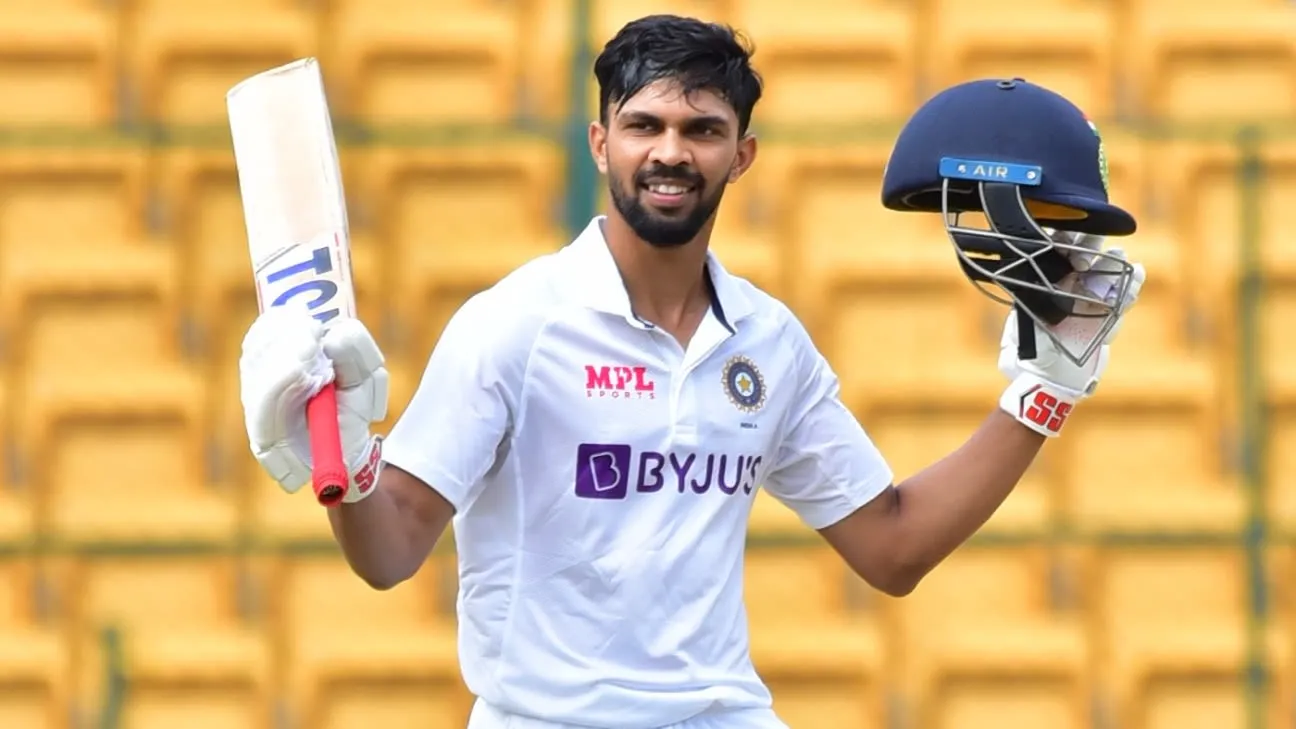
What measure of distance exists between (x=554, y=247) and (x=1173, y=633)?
4.63 feet

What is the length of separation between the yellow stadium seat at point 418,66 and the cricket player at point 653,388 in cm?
185

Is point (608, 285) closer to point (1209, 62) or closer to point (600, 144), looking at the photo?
point (600, 144)

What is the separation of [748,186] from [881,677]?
1014 millimetres

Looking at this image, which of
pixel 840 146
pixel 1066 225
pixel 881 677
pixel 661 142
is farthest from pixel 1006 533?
pixel 661 142

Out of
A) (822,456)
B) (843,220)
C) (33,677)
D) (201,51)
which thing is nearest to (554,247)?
(843,220)

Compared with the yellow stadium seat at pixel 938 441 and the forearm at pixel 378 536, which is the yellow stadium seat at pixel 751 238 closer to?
the yellow stadium seat at pixel 938 441

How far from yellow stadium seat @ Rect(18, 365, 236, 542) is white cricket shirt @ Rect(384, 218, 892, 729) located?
5.89 feet

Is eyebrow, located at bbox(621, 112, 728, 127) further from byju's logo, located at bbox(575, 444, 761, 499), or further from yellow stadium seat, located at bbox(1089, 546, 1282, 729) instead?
yellow stadium seat, located at bbox(1089, 546, 1282, 729)

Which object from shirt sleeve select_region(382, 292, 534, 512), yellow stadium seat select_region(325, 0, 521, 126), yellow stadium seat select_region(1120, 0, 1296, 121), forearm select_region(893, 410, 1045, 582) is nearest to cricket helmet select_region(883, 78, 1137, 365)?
forearm select_region(893, 410, 1045, 582)

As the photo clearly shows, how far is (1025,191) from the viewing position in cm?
232

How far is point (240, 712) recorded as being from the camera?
3877 mm

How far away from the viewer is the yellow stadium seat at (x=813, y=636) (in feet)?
12.8

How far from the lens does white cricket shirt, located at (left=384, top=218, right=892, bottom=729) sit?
2.25 metres

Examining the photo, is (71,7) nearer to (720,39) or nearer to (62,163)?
(62,163)
